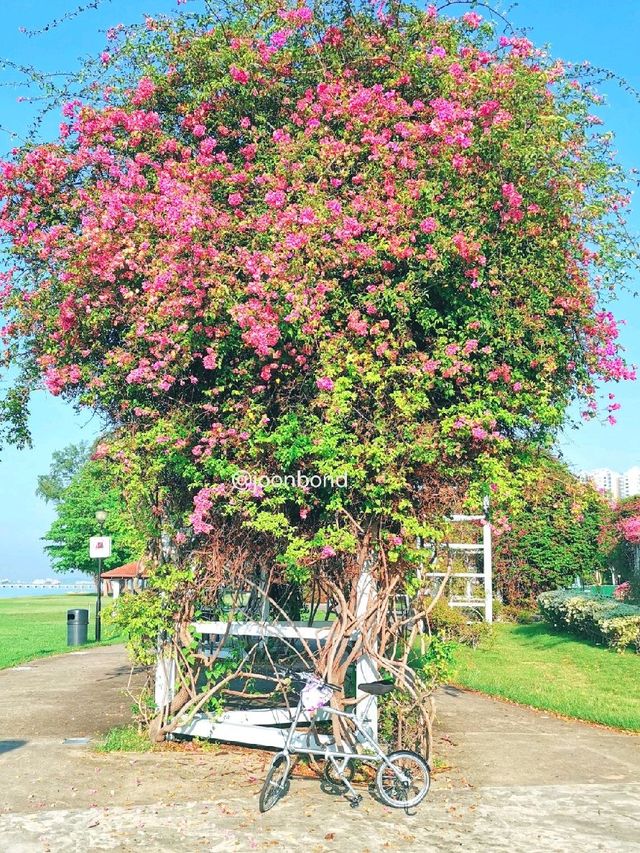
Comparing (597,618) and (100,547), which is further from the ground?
(100,547)

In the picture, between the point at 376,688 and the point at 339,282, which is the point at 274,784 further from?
the point at 339,282

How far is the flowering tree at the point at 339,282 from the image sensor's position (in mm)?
7297

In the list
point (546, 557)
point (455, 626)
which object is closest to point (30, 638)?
Answer: point (455, 626)

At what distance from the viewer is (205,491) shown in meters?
7.64

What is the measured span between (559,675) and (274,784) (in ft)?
33.3

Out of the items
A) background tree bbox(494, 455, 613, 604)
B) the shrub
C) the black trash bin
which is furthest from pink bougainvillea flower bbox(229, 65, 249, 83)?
background tree bbox(494, 455, 613, 604)

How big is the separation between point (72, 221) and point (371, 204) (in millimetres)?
3538

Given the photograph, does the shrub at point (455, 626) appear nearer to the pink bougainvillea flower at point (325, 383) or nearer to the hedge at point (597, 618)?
the hedge at point (597, 618)

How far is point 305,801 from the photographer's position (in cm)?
673

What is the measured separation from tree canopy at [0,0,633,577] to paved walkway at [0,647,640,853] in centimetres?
204

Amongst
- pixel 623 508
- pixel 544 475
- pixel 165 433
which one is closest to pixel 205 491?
pixel 165 433

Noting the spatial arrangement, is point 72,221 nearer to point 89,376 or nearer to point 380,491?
point 89,376

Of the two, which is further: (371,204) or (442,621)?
(442,621)

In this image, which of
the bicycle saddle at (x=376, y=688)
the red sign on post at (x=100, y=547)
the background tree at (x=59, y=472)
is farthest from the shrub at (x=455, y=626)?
the background tree at (x=59, y=472)
